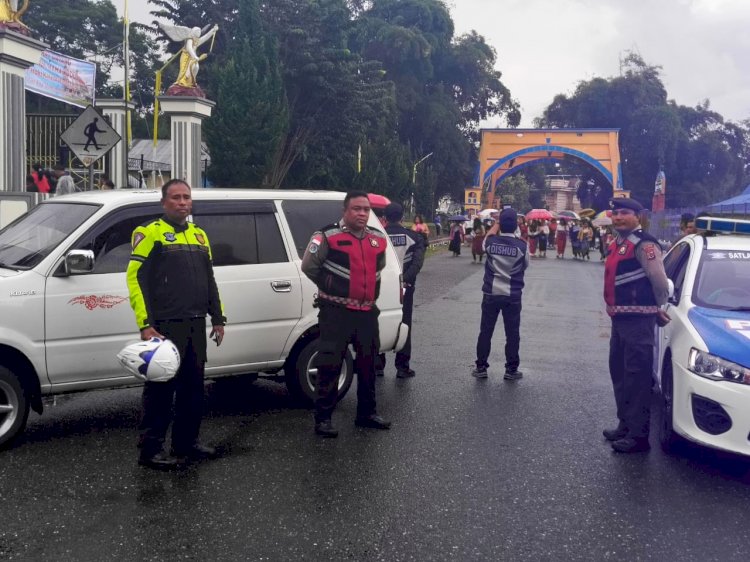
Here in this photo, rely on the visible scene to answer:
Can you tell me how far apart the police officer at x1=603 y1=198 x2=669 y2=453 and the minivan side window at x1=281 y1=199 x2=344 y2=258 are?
2342mm

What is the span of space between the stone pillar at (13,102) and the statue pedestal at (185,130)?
6.03 m

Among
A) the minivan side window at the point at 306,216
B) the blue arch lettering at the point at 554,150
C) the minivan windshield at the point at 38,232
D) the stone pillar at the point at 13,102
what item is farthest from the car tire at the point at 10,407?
the blue arch lettering at the point at 554,150

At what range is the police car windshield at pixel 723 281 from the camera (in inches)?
249

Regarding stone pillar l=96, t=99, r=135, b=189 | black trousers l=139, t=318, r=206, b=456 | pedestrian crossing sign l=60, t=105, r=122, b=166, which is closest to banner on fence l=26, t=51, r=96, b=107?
stone pillar l=96, t=99, r=135, b=189

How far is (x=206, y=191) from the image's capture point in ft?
21.9

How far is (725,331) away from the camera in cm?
563

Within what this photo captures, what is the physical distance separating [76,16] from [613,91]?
142 ft

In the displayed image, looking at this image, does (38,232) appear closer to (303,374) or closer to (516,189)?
(303,374)

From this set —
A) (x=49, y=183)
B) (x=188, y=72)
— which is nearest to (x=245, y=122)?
(x=188, y=72)

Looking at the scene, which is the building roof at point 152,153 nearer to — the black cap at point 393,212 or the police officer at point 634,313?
the black cap at point 393,212

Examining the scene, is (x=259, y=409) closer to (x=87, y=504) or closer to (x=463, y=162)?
(x=87, y=504)

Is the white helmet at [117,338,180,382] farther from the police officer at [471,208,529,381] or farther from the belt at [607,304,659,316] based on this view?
the police officer at [471,208,529,381]

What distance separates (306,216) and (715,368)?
133 inches

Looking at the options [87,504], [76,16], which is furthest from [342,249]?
[76,16]
